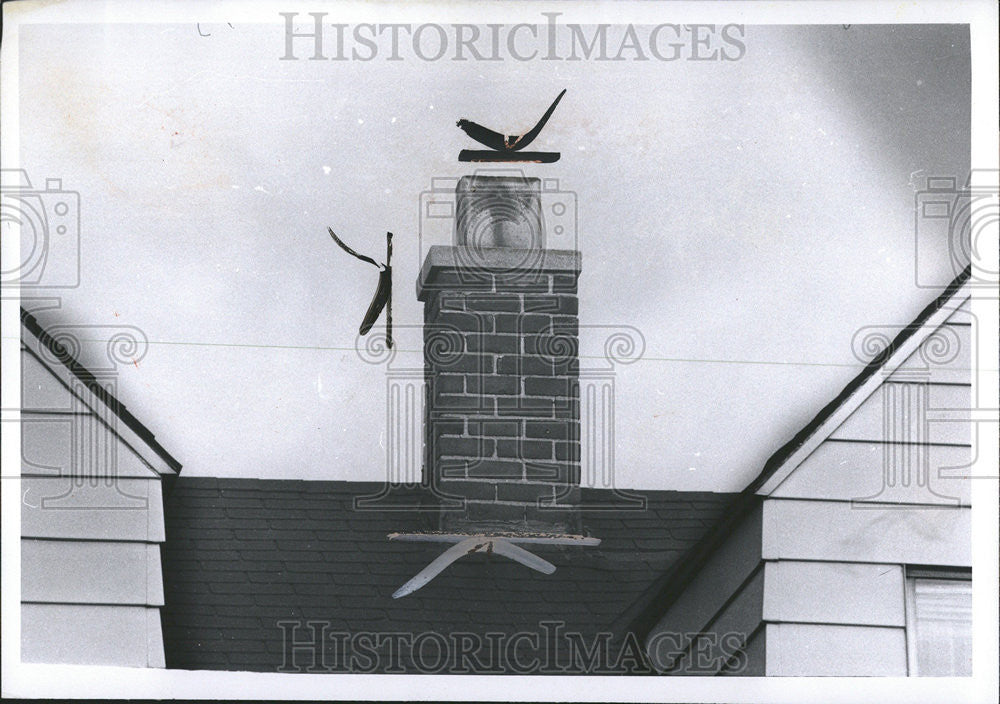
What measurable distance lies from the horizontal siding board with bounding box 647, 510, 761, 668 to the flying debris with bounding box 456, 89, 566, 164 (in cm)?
147

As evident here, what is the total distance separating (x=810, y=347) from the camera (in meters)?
3.77

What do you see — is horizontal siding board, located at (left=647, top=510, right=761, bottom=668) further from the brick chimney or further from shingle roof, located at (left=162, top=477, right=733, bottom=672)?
the brick chimney

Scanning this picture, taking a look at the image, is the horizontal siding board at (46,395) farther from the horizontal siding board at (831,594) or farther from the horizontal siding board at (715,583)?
the horizontal siding board at (831,594)

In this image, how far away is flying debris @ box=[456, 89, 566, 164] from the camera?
3.81 meters

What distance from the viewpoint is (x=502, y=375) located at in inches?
142

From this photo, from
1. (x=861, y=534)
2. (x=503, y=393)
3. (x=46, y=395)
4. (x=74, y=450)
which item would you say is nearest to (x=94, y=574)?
(x=74, y=450)

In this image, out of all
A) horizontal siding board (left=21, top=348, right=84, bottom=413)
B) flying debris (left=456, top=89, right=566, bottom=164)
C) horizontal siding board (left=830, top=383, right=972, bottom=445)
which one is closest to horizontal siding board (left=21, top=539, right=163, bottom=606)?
horizontal siding board (left=21, top=348, right=84, bottom=413)

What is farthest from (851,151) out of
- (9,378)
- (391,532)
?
(9,378)

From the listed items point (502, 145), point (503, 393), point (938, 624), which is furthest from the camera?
point (502, 145)

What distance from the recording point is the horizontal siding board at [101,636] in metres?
3.70

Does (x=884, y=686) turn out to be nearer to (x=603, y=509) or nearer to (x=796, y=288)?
(x=603, y=509)

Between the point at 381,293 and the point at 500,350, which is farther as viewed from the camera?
the point at 381,293

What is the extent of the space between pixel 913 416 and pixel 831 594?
2.24 ft

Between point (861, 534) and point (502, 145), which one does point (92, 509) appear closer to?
point (502, 145)
